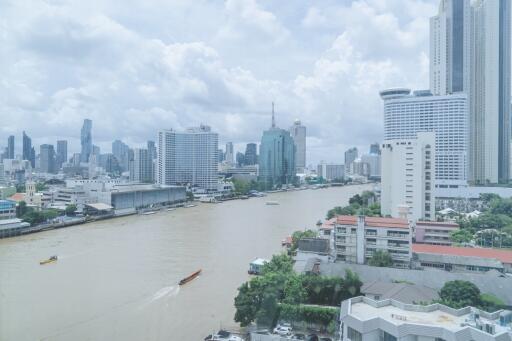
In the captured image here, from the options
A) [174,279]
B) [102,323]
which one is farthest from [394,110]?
[102,323]

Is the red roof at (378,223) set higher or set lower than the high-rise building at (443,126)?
lower

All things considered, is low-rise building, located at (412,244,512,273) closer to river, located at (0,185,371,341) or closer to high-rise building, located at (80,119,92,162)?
river, located at (0,185,371,341)

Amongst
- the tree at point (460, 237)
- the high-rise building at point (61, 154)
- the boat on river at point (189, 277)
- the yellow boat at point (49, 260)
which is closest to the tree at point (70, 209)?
the yellow boat at point (49, 260)

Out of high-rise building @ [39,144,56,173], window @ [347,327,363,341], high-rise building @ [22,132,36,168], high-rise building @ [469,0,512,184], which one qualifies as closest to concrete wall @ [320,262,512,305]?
window @ [347,327,363,341]

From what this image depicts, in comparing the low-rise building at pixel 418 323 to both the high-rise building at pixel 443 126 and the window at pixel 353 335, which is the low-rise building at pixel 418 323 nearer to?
the window at pixel 353 335

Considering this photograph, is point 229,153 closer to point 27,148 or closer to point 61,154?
point 61,154

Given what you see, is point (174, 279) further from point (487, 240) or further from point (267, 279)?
point (487, 240)
